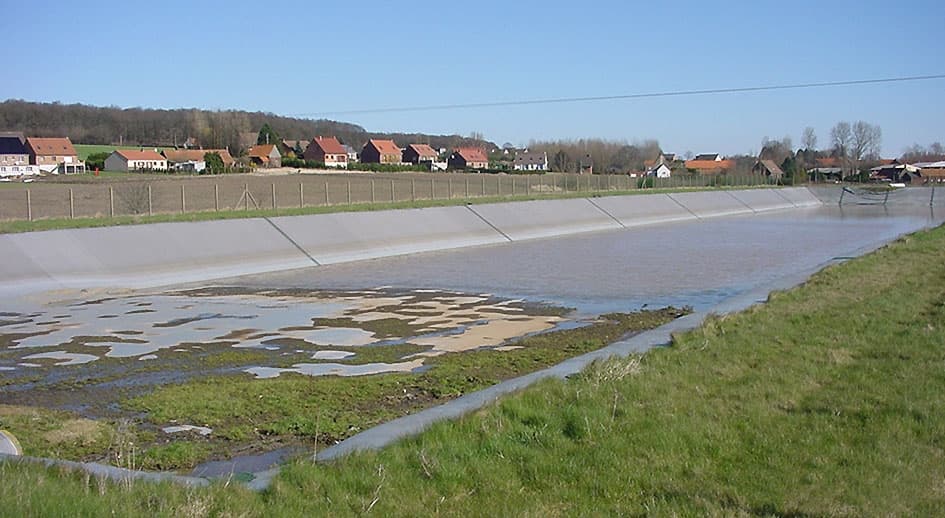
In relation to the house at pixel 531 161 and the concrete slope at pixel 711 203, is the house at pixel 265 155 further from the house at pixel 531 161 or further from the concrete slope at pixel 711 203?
the concrete slope at pixel 711 203

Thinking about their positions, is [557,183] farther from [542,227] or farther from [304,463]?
[304,463]

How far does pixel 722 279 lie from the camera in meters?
26.5

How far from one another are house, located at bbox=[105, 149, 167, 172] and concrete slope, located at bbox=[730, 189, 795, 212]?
6003 centimetres

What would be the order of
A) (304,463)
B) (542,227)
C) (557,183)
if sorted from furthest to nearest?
(557,183)
(542,227)
(304,463)

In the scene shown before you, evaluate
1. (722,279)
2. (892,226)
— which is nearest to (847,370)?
(722,279)

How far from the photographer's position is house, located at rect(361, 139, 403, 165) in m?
152

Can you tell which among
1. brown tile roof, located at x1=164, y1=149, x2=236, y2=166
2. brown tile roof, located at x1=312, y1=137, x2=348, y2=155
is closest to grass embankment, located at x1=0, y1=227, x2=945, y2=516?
brown tile roof, located at x1=164, y1=149, x2=236, y2=166

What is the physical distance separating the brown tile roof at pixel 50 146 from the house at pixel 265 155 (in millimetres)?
25386

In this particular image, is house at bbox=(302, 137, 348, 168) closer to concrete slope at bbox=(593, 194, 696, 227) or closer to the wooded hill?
the wooded hill

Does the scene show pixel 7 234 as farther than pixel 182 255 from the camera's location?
No

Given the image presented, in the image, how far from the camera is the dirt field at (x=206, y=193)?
143 ft

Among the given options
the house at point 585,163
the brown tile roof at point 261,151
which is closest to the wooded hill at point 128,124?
the brown tile roof at point 261,151

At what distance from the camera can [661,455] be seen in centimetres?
780

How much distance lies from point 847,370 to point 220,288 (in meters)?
17.0
